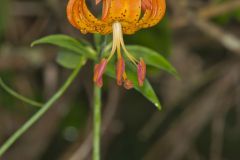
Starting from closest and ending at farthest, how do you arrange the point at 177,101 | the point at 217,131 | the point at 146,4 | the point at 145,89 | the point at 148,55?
the point at 146,4 → the point at 145,89 → the point at 148,55 → the point at 217,131 → the point at 177,101

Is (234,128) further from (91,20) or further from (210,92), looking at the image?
(91,20)

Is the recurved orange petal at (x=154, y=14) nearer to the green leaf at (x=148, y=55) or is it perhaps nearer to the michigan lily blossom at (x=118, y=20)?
the michigan lily blossom at (x=118, y=20)

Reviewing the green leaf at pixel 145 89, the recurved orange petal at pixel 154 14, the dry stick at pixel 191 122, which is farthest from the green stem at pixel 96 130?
the dry stick at pixel 191 122

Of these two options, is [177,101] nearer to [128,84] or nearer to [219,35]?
[219,35]

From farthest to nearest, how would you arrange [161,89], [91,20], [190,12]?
[161,89] → [190,12] → [91,20]

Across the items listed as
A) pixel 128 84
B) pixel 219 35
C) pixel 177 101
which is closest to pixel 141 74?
pixel 128 84

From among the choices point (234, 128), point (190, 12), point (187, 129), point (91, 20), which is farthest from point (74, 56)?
point (234, 128)
